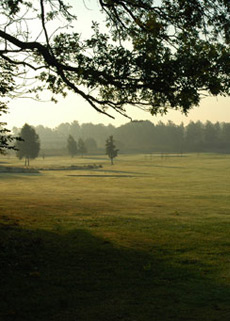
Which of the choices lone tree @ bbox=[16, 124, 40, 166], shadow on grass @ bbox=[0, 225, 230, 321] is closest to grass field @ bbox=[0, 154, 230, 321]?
shadow on grass @ bbox=[0, 225, 230, 321]

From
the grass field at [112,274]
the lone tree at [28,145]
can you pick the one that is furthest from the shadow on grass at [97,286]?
the lone tree at [28,145]

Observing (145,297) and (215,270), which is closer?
(145,297)

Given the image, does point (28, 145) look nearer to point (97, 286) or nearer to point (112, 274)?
point (112, 274)

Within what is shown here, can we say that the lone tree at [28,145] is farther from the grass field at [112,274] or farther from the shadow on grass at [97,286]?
the shadow on grass at [97,286]

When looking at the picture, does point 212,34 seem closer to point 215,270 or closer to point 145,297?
point 215,270

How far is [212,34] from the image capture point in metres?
12.6

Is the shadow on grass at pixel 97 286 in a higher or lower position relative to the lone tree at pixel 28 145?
lower

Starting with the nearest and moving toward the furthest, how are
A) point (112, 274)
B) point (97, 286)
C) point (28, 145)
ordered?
1. point (97, 286)
2. point (112, 274)
3. point (28, 145)

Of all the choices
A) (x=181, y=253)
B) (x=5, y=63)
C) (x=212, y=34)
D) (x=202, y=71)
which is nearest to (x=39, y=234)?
(x=181, y=253)

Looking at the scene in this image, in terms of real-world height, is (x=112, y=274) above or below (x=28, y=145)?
below

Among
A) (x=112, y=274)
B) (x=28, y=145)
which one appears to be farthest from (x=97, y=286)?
(x=28, y=145)

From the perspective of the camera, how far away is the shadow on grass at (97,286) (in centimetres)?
741

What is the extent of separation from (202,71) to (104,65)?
3037 mm

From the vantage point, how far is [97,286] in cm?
891
